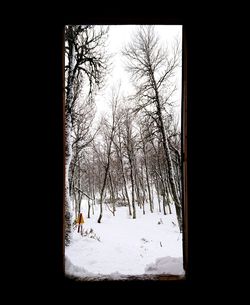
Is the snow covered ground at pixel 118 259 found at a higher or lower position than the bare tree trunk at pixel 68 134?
lower

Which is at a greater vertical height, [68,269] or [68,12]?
[68,12]

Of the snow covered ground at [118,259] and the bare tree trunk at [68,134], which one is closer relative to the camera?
the snow covered ground at [118,259]

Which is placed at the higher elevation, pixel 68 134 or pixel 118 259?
pixel 68 134

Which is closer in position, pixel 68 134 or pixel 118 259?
pixel 118 259

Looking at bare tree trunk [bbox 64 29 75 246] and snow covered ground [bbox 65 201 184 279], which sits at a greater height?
bare tree trunk [bbox 64 29 75 246]

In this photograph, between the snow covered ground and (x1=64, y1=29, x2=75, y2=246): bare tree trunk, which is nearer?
the snow covered ground
